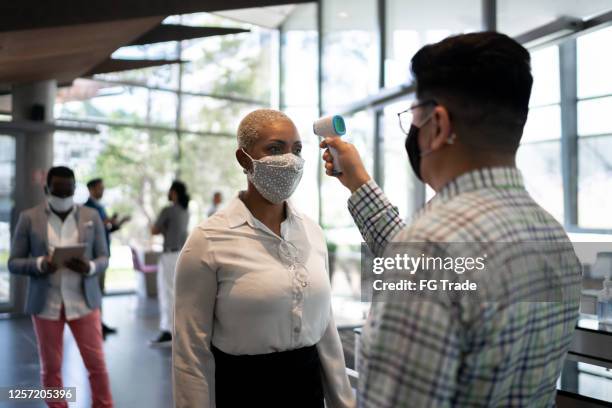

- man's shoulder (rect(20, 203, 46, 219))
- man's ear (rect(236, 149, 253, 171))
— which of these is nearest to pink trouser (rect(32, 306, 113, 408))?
man's shoulder (rect(20, 203, 46, 219))

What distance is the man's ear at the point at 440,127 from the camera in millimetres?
947

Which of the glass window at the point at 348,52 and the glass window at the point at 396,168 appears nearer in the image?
the glass window at the point at 396,168

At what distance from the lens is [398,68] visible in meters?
6.73

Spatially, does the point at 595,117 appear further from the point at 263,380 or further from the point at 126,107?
the point at 126,107

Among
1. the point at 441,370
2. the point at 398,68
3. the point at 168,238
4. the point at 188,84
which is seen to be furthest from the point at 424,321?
the point at 188,84

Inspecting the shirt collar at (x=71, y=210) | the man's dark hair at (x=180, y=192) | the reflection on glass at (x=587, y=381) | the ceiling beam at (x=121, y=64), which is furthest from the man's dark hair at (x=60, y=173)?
the reflection on glass at (x=587, y=381)

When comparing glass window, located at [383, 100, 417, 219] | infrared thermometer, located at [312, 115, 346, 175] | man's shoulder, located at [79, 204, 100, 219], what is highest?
glass window, located at [383, 100, 417, 219]

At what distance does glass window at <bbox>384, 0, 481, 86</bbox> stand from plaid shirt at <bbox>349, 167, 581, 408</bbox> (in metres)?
4.55

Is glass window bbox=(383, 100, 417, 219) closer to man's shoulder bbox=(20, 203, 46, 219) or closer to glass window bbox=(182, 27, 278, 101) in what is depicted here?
man's shoulder bbox=(20, 203, 46, 219)

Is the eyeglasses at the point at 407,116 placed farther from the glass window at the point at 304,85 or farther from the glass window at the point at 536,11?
the glass window at the point at 304,85

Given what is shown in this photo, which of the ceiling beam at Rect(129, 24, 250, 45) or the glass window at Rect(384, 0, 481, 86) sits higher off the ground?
the glass window at Rect(384, 0, 481, 86)

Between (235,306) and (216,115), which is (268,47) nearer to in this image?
(216,115)

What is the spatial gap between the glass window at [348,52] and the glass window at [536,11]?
2.58m

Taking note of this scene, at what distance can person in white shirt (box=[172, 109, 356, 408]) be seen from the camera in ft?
5.53
